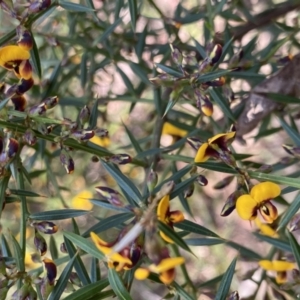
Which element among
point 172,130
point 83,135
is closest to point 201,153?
point 83,135

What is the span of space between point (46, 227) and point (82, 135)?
0.22 metres

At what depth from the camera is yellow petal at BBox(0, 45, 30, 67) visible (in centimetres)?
99

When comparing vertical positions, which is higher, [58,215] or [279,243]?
[58,215]

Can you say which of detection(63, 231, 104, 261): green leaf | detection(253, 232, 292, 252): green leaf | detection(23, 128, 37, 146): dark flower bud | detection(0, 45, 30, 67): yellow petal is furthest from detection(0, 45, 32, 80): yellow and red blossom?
detection(253, 232, 292, 252): green leaf

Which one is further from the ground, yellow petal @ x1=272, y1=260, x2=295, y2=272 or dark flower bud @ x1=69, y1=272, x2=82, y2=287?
dark flower bud @ x1=69, y1=272, x2=82, y2=287

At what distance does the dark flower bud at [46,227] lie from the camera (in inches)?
41.1

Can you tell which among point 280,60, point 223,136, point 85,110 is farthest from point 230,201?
point 280,60

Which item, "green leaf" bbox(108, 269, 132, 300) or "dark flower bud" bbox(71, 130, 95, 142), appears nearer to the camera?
"green leaf" bbox(108, 269, 132, 300)

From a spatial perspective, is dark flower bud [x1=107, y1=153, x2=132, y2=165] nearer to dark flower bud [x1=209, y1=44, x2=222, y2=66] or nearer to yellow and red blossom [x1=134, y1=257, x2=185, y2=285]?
dark flower bud [x1=209, y1=44, x2=222, y2=66]

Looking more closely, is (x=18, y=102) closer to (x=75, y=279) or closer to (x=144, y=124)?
(x=75, y=279)

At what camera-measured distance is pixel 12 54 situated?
39.4 inches

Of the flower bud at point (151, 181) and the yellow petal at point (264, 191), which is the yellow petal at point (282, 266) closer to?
the yellow petal at point (264, 191)

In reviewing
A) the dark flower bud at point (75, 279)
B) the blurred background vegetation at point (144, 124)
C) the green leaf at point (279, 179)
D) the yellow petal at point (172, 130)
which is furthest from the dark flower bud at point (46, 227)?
the yellow petal at point (172, 130)

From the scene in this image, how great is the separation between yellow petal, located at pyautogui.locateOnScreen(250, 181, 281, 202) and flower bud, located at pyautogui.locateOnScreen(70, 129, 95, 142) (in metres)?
0.35
